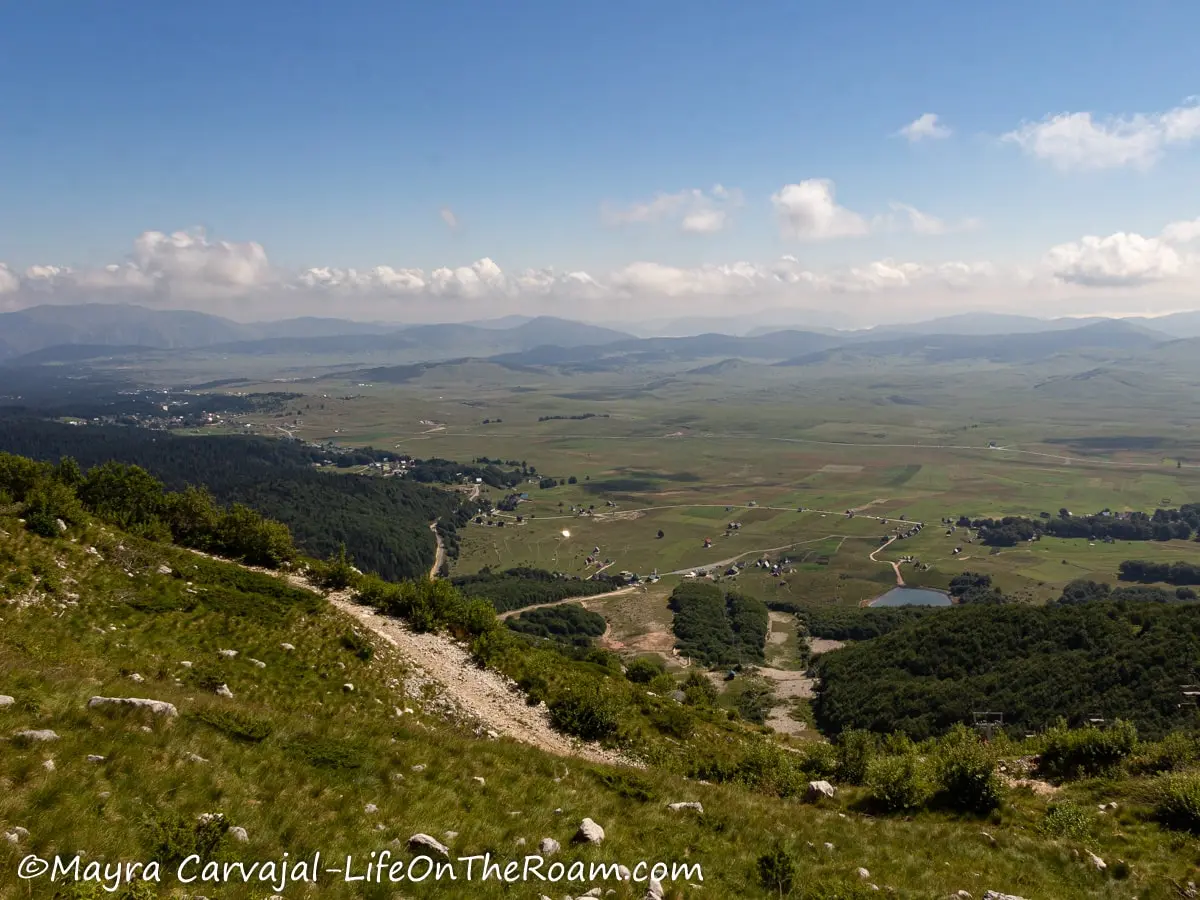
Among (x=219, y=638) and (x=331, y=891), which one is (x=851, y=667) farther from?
(x=331, y=891)

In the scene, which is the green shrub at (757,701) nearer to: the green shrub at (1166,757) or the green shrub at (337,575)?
the green shrub at (1166,757)

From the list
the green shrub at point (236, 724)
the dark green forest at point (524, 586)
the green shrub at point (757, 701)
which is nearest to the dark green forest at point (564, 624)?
the dark green forest at point (524, 586)

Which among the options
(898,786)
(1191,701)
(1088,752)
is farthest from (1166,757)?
(1191,701)

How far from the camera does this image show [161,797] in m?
9.43

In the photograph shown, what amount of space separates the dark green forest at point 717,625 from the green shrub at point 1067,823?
73795 mm

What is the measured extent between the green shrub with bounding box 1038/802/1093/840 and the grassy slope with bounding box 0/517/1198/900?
0.41m

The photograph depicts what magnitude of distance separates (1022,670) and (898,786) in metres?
49.8

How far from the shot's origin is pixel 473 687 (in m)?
23.0

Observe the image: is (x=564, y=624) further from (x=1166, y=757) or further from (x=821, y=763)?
(x=1166, y=757)

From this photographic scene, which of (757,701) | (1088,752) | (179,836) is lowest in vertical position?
(757,701)

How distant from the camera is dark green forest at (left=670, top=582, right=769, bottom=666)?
9156 cm

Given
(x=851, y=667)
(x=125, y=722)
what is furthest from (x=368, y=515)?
(x=125, y=722)

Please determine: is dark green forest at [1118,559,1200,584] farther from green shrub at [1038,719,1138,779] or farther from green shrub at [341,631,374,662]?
green shrub at [341,631,374,662]

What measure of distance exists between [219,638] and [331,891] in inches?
576
